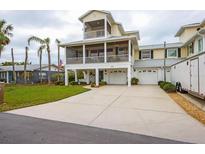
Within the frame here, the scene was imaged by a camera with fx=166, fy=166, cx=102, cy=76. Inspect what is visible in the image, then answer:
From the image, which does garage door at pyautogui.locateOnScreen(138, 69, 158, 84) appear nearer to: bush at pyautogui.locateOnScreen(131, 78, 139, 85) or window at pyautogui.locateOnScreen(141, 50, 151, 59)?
bush at pyautogui.locateOnScreen(131, 78, 139, 85)

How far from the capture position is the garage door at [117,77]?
2366 centimetres

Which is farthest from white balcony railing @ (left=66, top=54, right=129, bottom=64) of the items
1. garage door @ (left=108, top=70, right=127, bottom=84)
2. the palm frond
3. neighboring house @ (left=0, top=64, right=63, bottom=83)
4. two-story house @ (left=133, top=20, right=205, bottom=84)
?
neighboring house @ (left=0, top=64, right=63, bottom=83)

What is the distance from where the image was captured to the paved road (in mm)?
4238

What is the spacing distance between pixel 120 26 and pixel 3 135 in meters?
23.7

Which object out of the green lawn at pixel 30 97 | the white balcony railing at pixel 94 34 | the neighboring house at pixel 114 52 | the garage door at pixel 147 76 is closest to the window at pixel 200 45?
the neighboring house at pixel 114 52

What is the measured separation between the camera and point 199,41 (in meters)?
18.1

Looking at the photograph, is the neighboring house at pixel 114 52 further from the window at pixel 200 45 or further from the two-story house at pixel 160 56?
the window at pixel 200 45

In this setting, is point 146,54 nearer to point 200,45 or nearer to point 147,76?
point 147,76

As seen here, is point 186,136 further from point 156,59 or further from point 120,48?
point 156,59

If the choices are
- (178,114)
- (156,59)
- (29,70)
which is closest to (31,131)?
(178,114)

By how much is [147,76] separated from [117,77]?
431 centimetres

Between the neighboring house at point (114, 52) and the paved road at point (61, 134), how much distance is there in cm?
1561

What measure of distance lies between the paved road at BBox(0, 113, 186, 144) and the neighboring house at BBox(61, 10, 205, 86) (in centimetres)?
1561
